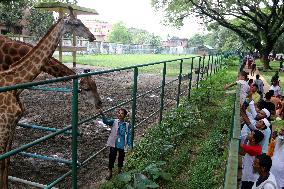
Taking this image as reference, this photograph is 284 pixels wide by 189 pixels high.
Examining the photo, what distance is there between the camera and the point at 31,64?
422cm

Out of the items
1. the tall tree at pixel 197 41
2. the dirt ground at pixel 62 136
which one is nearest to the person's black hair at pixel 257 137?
the dirt ground at pixel 62 136

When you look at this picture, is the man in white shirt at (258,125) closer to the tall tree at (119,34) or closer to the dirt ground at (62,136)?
the dirt ground at (62,136)

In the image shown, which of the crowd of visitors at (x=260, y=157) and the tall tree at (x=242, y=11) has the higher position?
the tall tree at (x=242, y=11)

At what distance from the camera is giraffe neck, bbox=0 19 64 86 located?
13.0ft

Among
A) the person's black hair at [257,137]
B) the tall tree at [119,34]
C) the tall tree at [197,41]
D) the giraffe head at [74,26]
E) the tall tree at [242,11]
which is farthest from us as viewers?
the tall tree at [197,41]

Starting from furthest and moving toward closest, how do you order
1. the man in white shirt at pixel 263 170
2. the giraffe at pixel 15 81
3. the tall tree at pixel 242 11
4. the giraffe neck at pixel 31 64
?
1. the tall tree at pixel 242 11
2. the giraffe neck at pixel 31 64
3. the giraffe at pixel 15 81
4. the man in white shirt at pixel 263 170

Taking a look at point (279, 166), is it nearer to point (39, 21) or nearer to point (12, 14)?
point (12, 14)

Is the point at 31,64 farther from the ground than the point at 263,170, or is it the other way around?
the point at 31,64

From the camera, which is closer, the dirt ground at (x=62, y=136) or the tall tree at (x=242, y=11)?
the dirt ground at (x=62, y=136)

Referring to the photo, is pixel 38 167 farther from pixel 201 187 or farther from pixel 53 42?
pixel 201 187

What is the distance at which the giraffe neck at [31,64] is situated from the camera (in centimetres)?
397

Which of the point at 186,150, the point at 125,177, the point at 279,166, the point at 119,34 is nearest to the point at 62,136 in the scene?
the point at 186,150

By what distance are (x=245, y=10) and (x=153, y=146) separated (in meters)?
25.7

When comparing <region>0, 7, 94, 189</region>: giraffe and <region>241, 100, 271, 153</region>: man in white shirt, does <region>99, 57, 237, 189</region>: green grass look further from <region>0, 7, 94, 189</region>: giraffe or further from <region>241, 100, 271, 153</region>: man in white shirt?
<region>0, 7, 94, 189</region>: giraffe
